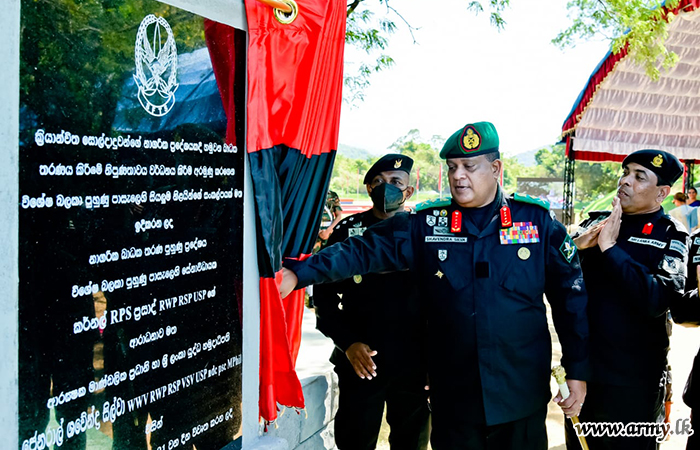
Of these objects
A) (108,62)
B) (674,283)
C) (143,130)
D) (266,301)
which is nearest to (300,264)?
(266,301)

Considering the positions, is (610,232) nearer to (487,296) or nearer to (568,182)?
(487,296)

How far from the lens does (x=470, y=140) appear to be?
260 centimetres

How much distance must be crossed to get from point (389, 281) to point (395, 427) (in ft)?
2.65

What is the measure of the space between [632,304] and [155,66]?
260 cm

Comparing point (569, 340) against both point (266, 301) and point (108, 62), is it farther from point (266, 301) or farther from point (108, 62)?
point (108, 62)

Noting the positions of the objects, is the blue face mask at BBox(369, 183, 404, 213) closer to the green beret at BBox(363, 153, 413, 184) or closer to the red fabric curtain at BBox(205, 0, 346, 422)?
the green beret at BBox(363, 153, 413, 184)

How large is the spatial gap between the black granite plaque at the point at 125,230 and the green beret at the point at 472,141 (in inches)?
42.6

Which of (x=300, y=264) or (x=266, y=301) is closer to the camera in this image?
(x=266, y=301)

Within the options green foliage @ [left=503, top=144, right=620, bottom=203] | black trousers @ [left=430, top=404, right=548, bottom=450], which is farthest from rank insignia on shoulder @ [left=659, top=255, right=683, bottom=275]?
green foliage @ [left=503, top=144, right=620, bottom=203]

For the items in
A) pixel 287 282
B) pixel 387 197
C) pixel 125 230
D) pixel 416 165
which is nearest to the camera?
pixel 125 230

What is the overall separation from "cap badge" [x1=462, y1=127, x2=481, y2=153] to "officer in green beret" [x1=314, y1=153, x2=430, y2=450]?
550 mm

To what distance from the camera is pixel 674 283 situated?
2824 mm

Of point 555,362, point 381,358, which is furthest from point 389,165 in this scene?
point 555,362
